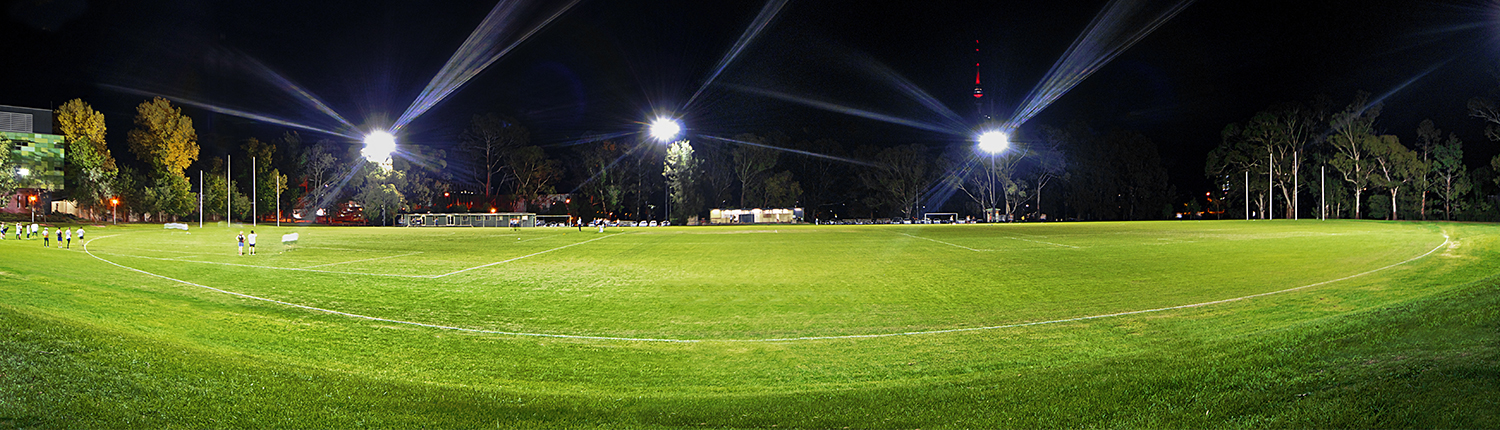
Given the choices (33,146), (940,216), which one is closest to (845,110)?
(940,216)

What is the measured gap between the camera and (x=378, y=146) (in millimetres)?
80812

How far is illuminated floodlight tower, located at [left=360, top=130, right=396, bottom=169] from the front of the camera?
263ft

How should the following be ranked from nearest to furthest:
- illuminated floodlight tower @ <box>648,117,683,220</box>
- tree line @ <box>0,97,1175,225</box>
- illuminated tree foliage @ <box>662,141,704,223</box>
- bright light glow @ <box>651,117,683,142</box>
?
1. tree line @ <box>0,97,1175,225</box>
2. bright light glow @ <box>651,117,683,142</box>
3. illuminated floodlight tower @ <box>648,117,683,220</box>
4. illuminated tree foliage @ <box>662,141,704,223</box>

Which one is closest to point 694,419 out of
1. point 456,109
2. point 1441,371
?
point 1441,371

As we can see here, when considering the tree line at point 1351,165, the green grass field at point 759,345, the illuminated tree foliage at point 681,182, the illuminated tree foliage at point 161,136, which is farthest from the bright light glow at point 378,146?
the tree line at point 1351,165

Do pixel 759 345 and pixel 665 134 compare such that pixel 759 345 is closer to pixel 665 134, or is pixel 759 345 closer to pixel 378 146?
pixel 665 134

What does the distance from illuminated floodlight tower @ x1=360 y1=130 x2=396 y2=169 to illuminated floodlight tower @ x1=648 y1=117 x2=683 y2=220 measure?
99.0ft

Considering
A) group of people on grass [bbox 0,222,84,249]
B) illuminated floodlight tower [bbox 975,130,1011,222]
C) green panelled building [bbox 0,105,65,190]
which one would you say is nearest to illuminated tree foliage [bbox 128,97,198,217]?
green panelled building [bbox 0,105,65,190]

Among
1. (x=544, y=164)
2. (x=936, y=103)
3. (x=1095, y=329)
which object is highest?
(x=936, y=103)

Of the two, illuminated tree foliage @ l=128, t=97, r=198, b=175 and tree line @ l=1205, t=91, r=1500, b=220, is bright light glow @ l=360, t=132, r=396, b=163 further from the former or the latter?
tree line @ l=1205, t=91, r=1500, b=220

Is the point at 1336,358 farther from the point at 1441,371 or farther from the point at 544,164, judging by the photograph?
the point at 544,164

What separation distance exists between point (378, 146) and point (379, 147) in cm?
21

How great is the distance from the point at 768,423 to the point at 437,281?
1573cm

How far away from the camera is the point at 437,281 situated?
63.9ft
